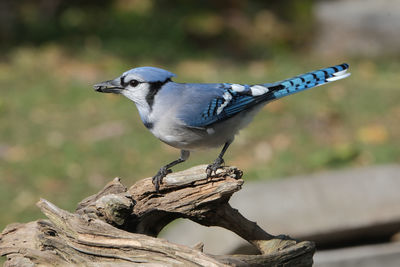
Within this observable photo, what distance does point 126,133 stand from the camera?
249 inches

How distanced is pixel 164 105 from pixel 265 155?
291 cm

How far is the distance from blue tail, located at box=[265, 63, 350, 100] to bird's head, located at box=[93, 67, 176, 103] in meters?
0.61

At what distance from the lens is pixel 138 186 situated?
10.3 feet

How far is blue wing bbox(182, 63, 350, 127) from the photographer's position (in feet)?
10.9

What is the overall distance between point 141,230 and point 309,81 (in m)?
A: 1.11

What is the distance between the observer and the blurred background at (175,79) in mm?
5855

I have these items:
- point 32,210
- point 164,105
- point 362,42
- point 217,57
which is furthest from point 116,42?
point 164,105

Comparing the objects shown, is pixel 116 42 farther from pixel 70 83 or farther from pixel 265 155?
pixel 265 155

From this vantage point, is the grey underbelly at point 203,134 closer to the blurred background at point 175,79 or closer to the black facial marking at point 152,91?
the black facial marking at point 152,91

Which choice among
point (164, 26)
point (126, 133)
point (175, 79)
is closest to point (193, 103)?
point (126, 133)

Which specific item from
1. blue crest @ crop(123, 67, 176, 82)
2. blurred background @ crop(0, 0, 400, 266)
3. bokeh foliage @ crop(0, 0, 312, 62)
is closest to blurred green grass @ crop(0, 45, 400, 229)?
blurred background @ crop(0, 0, 400, 266)

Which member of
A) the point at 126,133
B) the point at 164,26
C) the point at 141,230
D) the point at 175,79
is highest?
the point at 164,26

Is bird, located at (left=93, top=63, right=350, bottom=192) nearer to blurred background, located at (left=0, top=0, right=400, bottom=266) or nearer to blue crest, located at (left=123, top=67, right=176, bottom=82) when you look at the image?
blue crest, located at (left=123, top=67, right=176, bottom=82)

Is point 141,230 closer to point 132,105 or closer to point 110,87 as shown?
point 110,87
